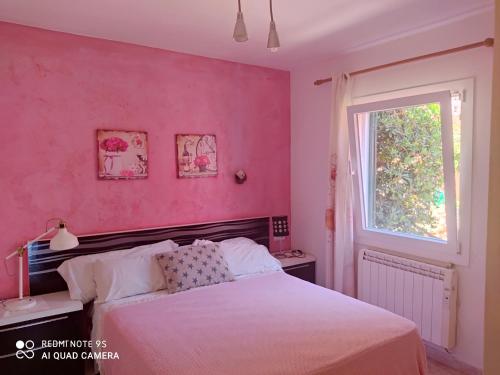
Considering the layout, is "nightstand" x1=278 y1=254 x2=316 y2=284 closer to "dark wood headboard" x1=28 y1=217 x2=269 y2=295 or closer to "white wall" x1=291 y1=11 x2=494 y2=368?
"white wall" x1=291 y1=11 x2=494 y2=368

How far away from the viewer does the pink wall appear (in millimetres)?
2643

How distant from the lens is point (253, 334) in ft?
6.84

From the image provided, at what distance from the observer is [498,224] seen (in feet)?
3.04

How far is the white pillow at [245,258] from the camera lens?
316 centimetres

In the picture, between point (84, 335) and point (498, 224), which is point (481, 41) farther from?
point (84, 335)

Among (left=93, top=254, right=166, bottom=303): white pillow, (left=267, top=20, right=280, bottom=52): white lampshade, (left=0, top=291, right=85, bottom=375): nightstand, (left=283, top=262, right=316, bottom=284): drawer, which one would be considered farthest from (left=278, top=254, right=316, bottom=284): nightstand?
(left=267, top=20, right=280, bottom=52): white lampshade

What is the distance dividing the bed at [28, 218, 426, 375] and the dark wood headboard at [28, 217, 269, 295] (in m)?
0.49

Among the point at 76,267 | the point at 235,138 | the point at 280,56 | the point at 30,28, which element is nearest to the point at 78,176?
the point at 76,267

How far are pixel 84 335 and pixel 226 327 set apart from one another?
1.22 m

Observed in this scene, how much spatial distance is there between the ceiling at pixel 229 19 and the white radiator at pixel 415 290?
1.79 metres

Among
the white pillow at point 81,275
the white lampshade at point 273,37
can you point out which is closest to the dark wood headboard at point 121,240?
the white pillow at point 81,275

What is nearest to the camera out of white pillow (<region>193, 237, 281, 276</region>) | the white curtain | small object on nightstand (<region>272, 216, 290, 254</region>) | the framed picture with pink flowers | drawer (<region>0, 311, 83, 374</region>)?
drawer (<region>0, 311, 83, 374</region>)

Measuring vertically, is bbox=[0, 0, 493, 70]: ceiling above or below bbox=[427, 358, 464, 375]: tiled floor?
above

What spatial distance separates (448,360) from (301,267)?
142 cm
